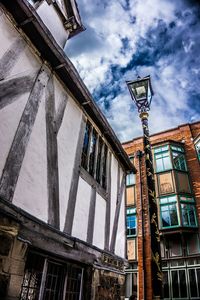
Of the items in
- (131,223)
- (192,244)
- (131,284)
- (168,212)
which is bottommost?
(131,284)

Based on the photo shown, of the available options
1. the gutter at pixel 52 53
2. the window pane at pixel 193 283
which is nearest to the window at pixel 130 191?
the window pane at pixel 193 283

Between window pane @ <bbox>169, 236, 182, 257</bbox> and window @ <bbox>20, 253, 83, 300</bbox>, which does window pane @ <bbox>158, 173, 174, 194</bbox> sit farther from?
window @ <bbox>20, 253, 83, 300</bbox>

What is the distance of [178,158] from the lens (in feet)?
53.9

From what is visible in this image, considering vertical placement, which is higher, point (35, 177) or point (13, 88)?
point (13, 88)

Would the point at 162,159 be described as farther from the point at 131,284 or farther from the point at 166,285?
the point at 131,284

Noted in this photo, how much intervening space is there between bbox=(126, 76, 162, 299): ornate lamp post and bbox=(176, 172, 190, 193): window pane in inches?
370

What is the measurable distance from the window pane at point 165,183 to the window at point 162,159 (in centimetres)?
52

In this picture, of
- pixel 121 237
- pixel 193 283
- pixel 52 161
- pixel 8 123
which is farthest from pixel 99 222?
pixel 193 283

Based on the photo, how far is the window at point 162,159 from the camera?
16.2 m

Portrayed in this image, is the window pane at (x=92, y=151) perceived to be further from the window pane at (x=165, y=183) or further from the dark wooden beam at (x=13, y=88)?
the window pane at (x=165, y=183)

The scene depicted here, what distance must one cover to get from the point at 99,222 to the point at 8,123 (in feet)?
10.3

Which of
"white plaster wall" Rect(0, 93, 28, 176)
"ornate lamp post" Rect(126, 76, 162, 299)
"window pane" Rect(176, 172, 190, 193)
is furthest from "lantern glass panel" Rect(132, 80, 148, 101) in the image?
"window pane" Rect(176, 172, 190, 193)

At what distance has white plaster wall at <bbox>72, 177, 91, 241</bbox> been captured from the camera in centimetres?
445

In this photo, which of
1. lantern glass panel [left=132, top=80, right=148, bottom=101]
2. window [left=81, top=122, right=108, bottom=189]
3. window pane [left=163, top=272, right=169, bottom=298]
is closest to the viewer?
window [left=81, top=122, right=108, bottom=189]
